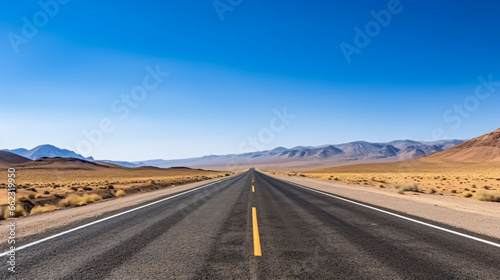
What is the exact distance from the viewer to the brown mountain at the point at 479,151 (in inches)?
4163

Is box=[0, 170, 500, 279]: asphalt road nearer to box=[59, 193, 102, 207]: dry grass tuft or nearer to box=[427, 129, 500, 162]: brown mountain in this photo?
box=[59, 193, 102, 207]: dry grass tuft

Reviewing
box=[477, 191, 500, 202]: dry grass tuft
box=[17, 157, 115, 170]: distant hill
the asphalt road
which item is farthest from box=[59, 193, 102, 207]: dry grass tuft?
box=[17, 157, 115, 170]: distant hill

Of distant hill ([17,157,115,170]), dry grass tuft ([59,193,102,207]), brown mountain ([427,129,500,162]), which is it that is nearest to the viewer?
dry grass tuft ([59,193,102,207])

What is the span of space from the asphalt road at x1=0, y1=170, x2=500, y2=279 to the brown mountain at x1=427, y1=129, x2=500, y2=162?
408 ft

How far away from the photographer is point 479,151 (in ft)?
370

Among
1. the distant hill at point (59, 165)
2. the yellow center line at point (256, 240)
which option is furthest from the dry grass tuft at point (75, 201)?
the distant hill at point (59, 165)

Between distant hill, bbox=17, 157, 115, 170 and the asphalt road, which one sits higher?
distant hill, bbox=17, 157, 115, 170

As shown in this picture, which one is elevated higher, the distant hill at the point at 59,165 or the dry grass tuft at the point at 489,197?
the distant hill at the point at 59,165

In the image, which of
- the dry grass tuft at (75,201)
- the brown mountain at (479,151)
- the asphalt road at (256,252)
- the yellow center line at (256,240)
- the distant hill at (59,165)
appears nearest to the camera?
the asphalt road at (256,252)

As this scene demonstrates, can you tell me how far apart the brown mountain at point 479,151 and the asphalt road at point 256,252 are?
124 metres

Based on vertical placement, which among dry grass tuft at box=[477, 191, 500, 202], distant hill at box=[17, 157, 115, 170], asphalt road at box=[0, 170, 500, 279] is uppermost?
distant hill at box=[17, 157, 115, 170]

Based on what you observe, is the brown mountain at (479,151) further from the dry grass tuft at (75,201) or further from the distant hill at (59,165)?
the distant hill at (59,165)

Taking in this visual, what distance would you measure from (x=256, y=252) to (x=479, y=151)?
14464cm

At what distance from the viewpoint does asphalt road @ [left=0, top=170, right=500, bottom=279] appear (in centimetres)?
407
